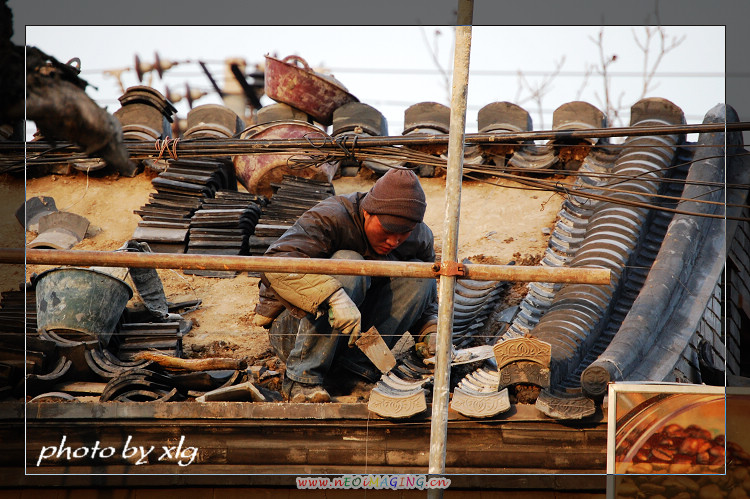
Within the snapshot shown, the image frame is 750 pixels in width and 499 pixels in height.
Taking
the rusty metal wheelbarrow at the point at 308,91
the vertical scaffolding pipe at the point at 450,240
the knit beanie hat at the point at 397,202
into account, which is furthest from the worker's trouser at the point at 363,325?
the rusty metal wheelbarrow at the point at 308,91

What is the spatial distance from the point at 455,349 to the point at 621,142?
3.85m

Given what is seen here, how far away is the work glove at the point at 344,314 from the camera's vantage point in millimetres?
5781

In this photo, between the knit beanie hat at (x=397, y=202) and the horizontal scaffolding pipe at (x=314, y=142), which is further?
the horizontal scaffolding pipe at (x=314, y=142)

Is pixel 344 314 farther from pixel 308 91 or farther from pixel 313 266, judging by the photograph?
pixel 308 91

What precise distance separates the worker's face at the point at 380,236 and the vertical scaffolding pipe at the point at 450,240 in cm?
113

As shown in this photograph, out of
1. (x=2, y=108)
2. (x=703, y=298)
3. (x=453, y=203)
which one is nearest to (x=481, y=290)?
(x=703, y=298)

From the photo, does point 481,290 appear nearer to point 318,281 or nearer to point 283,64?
point 318,281

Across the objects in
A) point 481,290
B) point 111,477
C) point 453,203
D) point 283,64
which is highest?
point 283,64

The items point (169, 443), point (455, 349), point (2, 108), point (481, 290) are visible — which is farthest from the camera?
point (481, 290)

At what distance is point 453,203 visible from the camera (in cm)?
523

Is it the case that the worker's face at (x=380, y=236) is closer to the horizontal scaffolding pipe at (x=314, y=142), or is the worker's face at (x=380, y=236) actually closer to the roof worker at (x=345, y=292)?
the roof worker at (x=345, y=292)

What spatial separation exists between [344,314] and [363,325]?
2.25ft

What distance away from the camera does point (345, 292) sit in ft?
19.6

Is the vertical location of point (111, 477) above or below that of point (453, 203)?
below
